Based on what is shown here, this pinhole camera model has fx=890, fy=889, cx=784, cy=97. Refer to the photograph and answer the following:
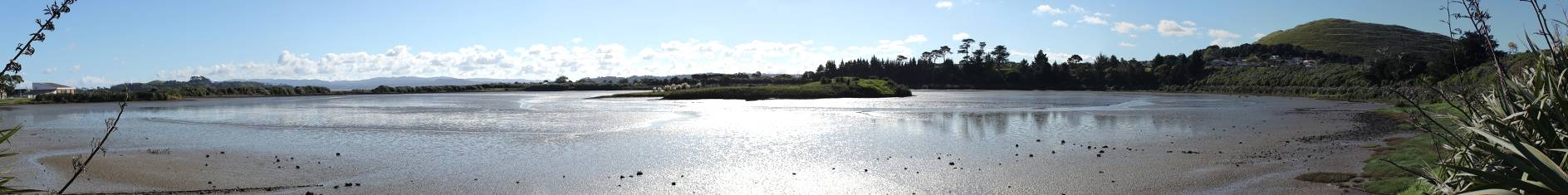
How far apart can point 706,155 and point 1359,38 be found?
19932 cm

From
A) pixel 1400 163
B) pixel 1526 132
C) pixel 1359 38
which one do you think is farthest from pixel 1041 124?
pixel 1359 38

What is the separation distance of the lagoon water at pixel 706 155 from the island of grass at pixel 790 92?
2805 cm

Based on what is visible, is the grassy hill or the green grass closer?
the green grass

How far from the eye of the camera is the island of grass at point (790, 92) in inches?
2138

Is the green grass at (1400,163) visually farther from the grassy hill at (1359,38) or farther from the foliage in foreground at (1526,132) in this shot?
the grassy hill at (1359,38)

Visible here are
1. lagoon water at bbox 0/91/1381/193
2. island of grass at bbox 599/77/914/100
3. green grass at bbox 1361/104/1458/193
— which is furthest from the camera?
island of grass at bbox 599/77/914/100

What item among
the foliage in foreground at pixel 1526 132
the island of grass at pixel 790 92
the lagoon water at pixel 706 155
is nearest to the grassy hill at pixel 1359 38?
the island of grass at pixel 790 92

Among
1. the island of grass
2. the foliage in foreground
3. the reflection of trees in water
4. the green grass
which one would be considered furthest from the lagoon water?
the island of grass

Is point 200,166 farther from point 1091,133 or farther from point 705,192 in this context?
point 1091,133

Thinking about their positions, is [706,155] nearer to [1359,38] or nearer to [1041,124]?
[1041,124]

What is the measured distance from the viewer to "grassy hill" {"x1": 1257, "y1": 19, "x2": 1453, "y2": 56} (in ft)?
521

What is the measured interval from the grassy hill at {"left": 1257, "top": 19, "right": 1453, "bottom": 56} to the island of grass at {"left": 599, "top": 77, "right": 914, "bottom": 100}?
127 metres

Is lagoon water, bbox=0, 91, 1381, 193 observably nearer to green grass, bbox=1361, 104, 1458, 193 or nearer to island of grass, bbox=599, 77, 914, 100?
green grass, bbox=1361, 104, 1458, 193

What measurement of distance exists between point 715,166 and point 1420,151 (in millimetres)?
10784
